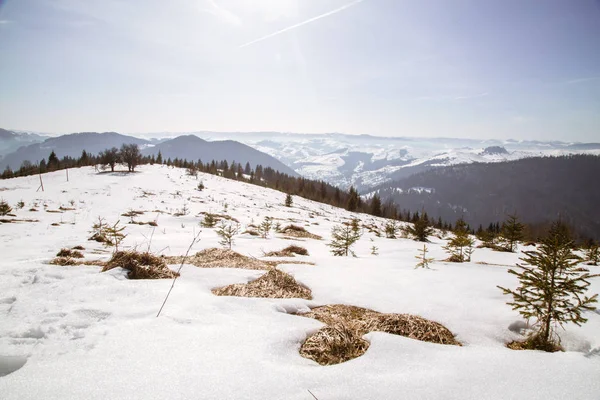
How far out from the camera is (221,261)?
232 inches

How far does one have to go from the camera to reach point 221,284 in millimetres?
4215

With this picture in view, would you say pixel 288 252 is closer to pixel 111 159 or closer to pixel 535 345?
pixel 535 345

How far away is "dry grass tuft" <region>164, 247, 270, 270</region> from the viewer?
559 cm

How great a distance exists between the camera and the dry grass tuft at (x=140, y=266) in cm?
411

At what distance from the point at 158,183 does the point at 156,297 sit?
59.3 metres

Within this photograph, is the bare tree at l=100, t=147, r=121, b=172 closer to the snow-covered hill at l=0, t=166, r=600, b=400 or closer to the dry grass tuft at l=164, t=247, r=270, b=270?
the dry grass tuft at l=164, t=247, r=270, b=270

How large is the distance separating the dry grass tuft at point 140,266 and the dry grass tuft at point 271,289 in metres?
0.98

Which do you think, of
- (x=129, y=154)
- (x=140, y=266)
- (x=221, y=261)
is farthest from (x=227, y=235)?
(x=129, y=154)

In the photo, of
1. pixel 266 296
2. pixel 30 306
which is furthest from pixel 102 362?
pixel 266 296

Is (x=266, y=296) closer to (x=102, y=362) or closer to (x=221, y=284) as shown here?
(x=221, y=284)

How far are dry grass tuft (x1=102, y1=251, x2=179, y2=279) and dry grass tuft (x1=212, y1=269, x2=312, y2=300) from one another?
38.7 inches

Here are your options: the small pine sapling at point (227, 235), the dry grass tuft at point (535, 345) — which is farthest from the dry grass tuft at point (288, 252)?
the dry grass tuft at point (535, 345)

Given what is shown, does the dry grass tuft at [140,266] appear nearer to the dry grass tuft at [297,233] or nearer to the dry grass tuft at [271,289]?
the dry grass tuft at [271,289]

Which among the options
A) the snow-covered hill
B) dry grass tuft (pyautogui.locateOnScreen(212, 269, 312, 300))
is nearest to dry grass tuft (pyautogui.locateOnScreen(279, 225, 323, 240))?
dry grass tuft (pyautogui.locateOnScreen(212, 269, 312, 300))
